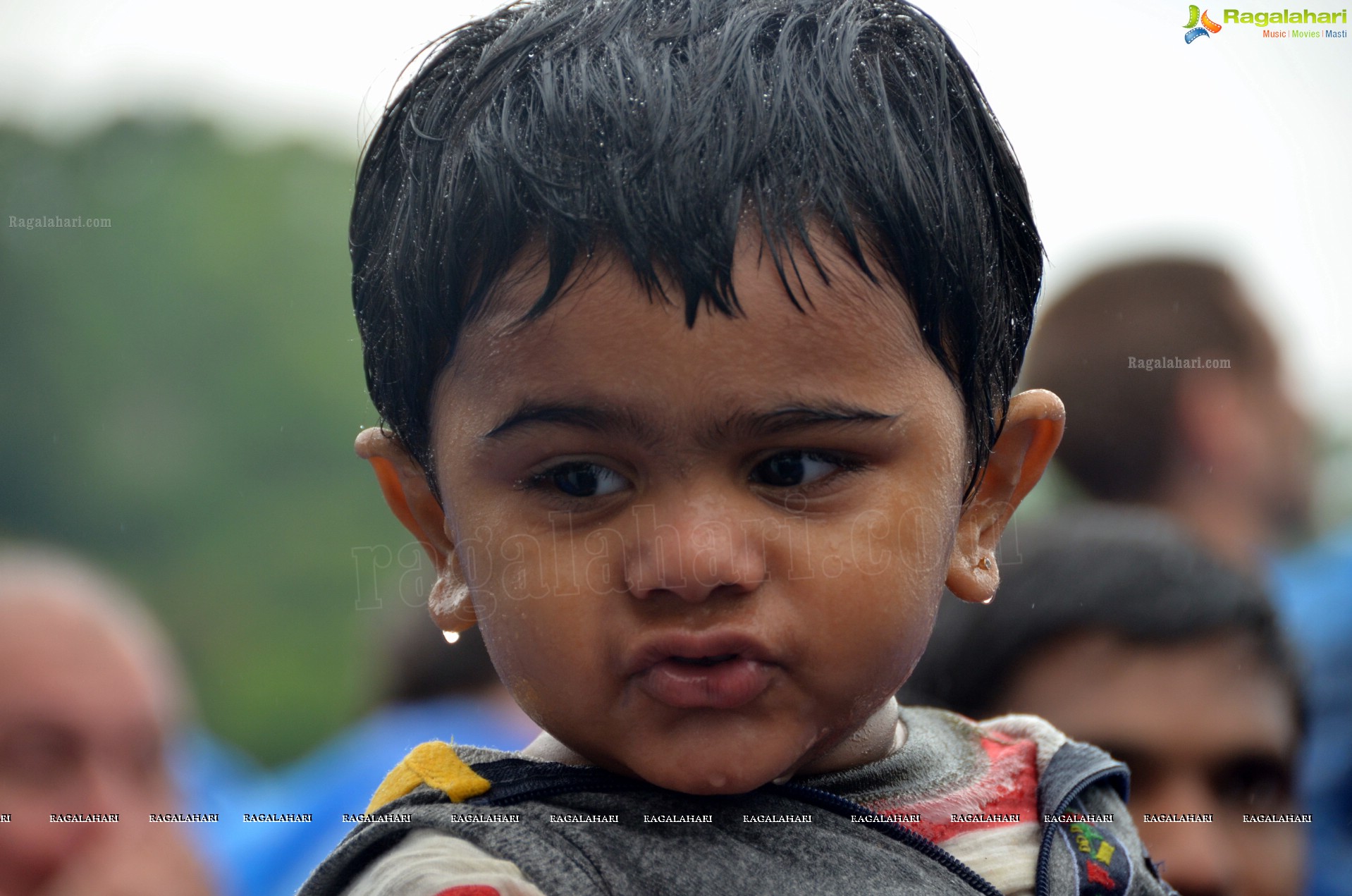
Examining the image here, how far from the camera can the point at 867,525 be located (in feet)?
3.26

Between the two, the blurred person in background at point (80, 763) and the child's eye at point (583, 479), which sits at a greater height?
the child's eye at point (583, 479)

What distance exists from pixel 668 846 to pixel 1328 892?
153 centimetres

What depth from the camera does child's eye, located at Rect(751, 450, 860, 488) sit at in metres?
0.98

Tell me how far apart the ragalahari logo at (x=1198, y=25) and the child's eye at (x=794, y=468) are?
1.10 metres

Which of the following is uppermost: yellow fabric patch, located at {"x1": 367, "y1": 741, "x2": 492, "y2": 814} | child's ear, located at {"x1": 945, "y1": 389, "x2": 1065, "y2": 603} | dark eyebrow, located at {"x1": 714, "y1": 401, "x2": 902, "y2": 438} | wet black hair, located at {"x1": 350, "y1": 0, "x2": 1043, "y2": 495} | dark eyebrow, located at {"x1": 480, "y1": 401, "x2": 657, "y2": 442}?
wet black hair, located at {"x1": 350, "y1": 0, "x2": 1043, "y2": 495}

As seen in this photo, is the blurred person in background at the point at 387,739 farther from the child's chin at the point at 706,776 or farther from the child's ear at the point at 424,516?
the child's chin at the point at 706,776

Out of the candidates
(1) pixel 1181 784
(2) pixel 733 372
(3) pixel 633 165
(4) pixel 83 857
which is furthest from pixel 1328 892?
(4) pixel 83 857

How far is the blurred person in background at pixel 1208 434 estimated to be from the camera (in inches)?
80.1

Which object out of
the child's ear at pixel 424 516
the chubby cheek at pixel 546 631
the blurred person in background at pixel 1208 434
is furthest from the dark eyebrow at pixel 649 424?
the blurred person in background at pixel 1208 434

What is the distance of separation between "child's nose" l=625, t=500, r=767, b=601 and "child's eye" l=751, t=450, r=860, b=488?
0.06 metres

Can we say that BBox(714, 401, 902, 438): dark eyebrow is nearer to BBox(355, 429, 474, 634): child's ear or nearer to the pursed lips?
the pursed lips

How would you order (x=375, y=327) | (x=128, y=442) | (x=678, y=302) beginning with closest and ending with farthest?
1. (x=678, y=302)
2. (x=375, y=327)
3. (x=128, y=442)

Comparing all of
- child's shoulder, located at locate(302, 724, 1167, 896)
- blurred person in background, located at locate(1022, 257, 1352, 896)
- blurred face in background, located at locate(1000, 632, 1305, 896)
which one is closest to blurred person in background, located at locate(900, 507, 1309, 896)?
blurred face in background, located at locate(1000, 632, 1305, 896)

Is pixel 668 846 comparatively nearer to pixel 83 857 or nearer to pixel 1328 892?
pixel 83 857
